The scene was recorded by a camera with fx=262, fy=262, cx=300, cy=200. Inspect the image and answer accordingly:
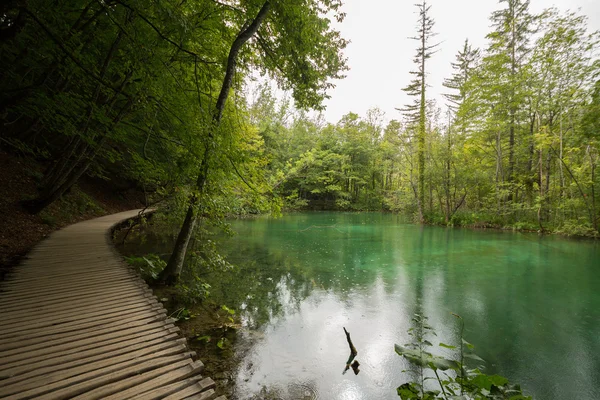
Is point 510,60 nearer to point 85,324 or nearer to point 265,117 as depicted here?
point 265,117

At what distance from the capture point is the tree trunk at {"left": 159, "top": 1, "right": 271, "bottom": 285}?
4402mm

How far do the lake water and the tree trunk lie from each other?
1136 millimetres

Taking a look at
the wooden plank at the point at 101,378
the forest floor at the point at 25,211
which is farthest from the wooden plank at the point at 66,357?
the forest floor at the point at 25,211

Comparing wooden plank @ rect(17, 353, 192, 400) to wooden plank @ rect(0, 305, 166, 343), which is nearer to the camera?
wooden plank @ rect(17, 353, 192, 400)

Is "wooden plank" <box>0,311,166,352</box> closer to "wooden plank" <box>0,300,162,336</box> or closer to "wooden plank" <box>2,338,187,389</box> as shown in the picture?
"wooden plank" <box>0,300,162,336</box>

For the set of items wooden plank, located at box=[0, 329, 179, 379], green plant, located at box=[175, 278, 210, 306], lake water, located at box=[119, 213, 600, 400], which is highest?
wooden plank, located at box=[0, 329, 179, 379]

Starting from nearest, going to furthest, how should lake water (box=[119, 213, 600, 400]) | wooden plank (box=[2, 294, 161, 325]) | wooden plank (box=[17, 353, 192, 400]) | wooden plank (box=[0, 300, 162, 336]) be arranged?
wooden plank (box=[17, 353, 192, 400]), wooden plank (box=[0, 300, 162, 336]), wooden plank (box=[2, 294, 161, 325]), lake water (box=[119, 213, 600, 400])

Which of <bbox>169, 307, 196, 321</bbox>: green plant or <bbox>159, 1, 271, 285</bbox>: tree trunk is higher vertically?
<bbox>159, 1, 271, 285</bbox>: tree trunk

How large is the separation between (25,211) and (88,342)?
27.5 ft

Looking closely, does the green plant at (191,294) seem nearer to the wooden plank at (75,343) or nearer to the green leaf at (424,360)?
the wooden plank at (75,343)

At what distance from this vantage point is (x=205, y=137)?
4008 millimetres

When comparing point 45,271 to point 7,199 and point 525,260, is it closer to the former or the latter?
point 7,199

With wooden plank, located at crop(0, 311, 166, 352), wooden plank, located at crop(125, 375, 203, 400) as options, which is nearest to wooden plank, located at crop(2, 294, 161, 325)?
wooden plank, located at crop(0, 311, 166, 352)

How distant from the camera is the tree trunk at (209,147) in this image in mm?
4402
